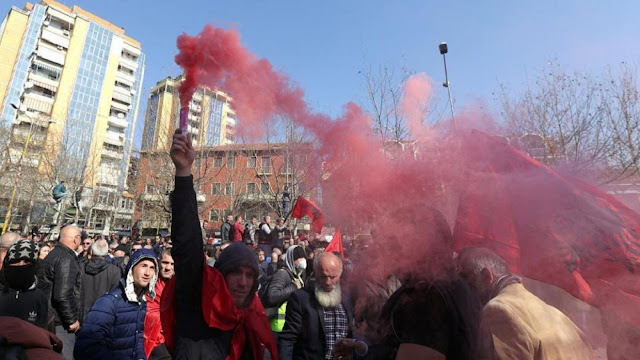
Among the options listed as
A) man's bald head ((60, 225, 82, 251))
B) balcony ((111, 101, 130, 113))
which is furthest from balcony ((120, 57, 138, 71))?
man's bald head ((60, 225, 82, 251))

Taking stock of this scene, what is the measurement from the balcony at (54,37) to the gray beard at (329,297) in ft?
214

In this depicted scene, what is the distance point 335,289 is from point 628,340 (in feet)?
8.63

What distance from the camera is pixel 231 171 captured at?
24.5 meters

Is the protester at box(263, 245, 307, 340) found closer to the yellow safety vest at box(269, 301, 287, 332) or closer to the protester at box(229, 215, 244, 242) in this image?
the yellow safety vest at box(269, 301, 287, 332)

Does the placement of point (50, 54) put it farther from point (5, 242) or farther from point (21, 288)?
point (21, 288)

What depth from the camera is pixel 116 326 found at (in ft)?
10.3

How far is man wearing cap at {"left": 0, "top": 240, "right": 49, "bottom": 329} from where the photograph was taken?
A: 3418 mm

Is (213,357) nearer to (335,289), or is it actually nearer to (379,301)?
(379,301)

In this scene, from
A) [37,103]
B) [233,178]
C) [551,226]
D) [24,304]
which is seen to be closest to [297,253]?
[24,304]

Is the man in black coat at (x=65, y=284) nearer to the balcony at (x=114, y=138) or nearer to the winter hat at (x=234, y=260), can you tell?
the winter hat at (x=234, y=260)

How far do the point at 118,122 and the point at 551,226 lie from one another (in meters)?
64.4

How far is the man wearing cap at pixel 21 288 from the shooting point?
3.42 metres

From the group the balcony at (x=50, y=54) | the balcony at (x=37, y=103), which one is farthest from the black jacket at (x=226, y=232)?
the balcony at (x=50, y=54)

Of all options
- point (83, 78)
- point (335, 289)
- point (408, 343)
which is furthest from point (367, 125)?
point (83, 78)
